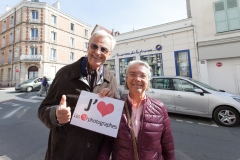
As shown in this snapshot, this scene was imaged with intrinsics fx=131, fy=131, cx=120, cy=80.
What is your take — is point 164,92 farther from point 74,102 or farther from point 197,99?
point 74,102

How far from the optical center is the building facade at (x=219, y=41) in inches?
366

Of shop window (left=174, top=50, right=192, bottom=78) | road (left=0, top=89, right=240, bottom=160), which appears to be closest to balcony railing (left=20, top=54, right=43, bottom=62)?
road (left=0, top=89, right=240, bottom=160)

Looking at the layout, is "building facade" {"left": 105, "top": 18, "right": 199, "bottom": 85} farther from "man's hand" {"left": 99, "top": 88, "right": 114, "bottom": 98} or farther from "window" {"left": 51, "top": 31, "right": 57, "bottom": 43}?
"window" {"left": 51, "top": 31, "right": 57, "bottom": 43}

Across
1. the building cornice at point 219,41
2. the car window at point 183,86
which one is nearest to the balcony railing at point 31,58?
the building cornice at point 219,41

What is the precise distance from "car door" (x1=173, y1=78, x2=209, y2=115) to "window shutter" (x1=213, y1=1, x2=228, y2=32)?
294 inches

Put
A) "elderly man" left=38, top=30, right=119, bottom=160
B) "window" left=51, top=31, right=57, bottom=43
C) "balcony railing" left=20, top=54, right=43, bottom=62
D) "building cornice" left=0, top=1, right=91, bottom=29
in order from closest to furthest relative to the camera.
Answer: "elderly man" left=38, top=30, right=119, bottom=160 < "balcony railing" left=20, top=54, right=43, bottom=62 < "building cornice" left=0, top=1, right=91, bottom=29 < "window" left=51, top=31, right=57, bottom=43

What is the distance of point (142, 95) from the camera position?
5.10 ft

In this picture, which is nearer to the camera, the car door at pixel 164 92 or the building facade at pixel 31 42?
the car door at pixel 164 92

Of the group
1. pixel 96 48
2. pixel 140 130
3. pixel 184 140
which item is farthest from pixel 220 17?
pixel 140 130

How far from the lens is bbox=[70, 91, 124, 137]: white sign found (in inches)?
49.5

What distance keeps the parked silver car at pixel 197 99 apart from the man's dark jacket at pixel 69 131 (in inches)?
109

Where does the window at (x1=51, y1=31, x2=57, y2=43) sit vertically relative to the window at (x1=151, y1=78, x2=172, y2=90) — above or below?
above

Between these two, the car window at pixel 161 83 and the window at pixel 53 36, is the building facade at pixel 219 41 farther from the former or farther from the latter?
the window at pixel 53 36

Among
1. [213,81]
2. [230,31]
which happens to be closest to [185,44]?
[230,31]
